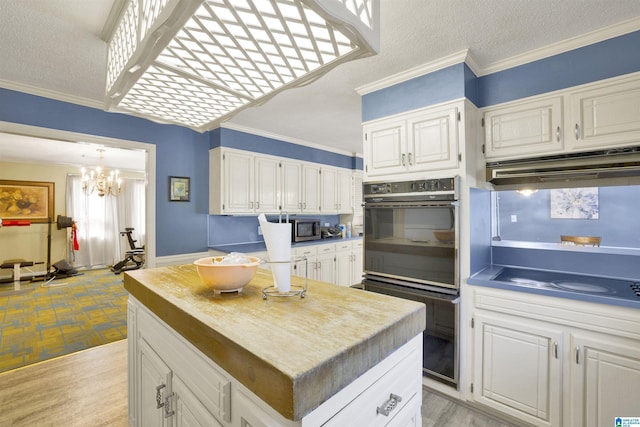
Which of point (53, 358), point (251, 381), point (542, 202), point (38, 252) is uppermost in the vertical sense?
point (542, 202)

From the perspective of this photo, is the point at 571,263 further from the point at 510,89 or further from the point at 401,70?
the point at 401,70

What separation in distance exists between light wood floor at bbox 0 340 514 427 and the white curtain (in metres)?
5.29

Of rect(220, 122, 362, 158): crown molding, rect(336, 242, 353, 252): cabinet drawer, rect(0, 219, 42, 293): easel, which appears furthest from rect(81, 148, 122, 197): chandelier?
rect(336, 242, 353, 252): cabinet drawer

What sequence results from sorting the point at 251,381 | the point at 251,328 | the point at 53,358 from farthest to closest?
the point at 53,358 → the point at 251,328 → the point at 251,381

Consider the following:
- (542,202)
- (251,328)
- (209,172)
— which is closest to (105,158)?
(209,172)

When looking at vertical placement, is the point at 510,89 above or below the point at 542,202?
above

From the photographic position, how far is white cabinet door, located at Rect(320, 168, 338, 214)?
192 inches

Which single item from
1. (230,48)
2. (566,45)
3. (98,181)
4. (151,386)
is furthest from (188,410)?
(98,181)

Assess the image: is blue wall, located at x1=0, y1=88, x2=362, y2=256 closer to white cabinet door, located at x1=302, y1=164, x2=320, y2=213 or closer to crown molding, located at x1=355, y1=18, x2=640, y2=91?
white cabinet door, located at x1=302, y1=164, x2=320, y2=213

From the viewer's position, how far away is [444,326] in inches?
81.8

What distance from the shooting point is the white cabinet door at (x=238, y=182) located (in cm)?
359

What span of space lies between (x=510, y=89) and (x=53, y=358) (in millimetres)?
4638

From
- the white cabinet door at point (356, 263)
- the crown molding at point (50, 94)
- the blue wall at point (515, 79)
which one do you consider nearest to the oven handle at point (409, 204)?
the blue wall at point (515, 79)

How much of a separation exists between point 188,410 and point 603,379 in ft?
6.92
